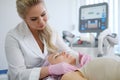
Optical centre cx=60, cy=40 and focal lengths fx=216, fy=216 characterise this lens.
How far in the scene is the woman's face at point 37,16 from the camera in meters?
1.32

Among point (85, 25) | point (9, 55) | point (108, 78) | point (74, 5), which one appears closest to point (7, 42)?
point (9, 55)

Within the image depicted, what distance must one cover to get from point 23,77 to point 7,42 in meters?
0.26

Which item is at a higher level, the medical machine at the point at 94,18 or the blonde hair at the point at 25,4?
the blonde hair at the point at 25,4

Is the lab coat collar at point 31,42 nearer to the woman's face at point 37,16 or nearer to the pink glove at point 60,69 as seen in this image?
the woman's face at point 37,16

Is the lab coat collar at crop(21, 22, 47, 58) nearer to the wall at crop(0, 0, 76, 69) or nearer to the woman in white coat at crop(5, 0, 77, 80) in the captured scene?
the woman in white coat at crop(5, 0, 77, 80)

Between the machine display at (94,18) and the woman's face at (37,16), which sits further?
the machine display at (94,18)

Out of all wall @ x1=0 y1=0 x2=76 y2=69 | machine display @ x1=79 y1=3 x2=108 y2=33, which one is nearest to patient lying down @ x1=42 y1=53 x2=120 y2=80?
machine display @ x1=79 y1=3 x2=108 y2=33

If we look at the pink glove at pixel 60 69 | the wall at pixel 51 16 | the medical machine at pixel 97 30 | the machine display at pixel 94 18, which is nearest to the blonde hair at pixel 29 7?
the pink glove at pixel 60 69

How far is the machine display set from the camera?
2262 millimetres

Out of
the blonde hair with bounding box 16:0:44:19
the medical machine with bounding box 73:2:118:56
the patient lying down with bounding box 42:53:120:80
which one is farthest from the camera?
the medical machine with bounding box 73:2:118:56

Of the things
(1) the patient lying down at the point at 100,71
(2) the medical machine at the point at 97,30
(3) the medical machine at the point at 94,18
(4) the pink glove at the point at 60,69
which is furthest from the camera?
(3) the medical machine at the point at 94,18

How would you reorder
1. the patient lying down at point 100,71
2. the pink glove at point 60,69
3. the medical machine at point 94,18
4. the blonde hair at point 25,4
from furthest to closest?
the medical machine at point 94,18 → the blonde hair at point 25,4 → the pink glove at point 60,69 → the patient lying down at point 100,71

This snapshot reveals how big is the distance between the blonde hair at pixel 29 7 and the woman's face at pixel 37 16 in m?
0.03

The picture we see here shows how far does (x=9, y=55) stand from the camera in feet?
4.23
